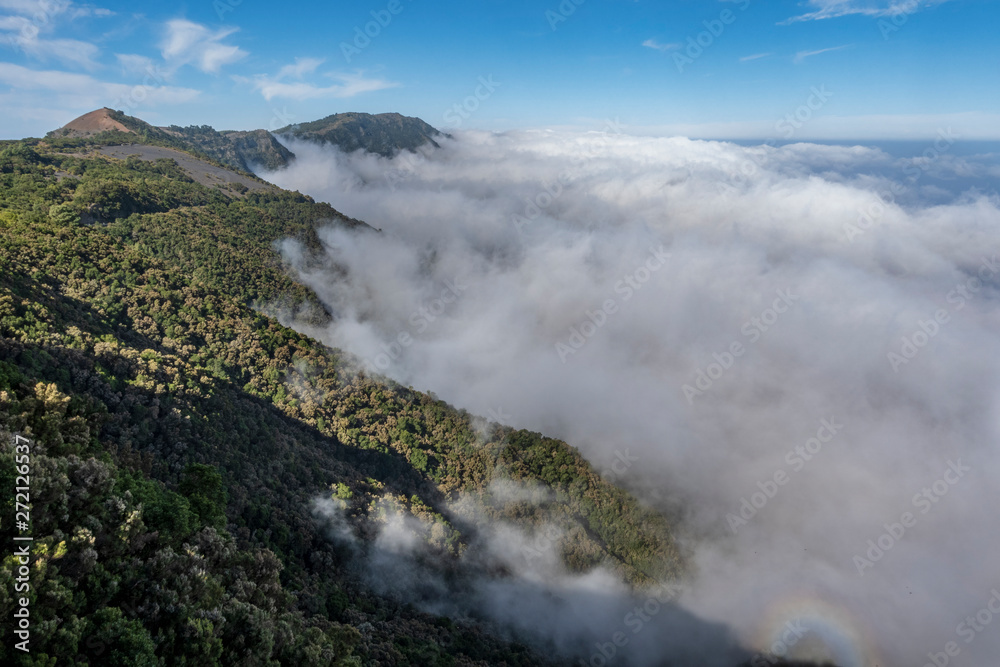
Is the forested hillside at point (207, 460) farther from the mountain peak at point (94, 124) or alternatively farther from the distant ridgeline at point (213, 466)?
the mountain peak at point (94, 124)

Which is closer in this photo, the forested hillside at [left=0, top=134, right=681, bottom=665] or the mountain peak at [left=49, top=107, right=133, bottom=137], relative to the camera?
the forested hillside at [left=0, top=134, right=681, bottom=665]

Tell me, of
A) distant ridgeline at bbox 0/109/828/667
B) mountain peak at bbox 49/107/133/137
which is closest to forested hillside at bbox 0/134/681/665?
distant ridgeline at bbox 0/109/828/667

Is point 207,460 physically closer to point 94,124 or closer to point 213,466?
point 213,466

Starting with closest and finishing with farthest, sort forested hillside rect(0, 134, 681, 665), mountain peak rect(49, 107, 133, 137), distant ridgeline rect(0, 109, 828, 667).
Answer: distant ridgeline rect(0, 109, 828, 667) → forested hillside rect(0, 134, 681, 665) → mountain peak rect(49, 107, 133, 137)

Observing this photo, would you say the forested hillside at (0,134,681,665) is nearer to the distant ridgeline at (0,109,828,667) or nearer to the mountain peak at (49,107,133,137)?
the distant ridgeline at (0,109,828,667)

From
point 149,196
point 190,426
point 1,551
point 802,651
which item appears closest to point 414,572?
point 190,426

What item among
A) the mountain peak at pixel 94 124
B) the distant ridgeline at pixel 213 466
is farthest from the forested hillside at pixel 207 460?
the mountain peak at pixel 94 124
